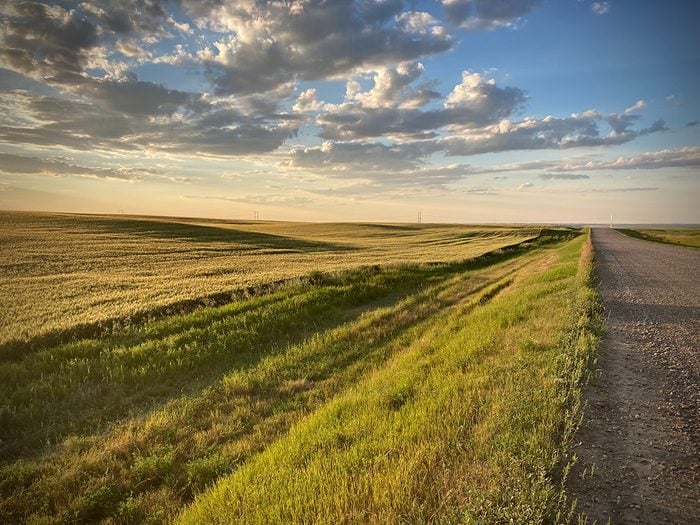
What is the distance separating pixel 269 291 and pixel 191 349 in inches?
277

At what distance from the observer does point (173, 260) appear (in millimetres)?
33000

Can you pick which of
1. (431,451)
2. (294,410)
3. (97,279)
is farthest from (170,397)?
(97,279)

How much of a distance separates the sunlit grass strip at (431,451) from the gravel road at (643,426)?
0.36m

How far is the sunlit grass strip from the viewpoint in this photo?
3965mm

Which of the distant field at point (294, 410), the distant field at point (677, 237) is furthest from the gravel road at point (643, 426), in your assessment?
the distant field at point (677, 237)

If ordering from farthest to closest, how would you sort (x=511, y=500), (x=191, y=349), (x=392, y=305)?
(x=392, y=305) < (x=191, y=349) < (x=511, y=500)

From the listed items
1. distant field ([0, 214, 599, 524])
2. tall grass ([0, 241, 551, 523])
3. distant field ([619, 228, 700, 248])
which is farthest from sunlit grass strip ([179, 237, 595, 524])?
distant field ([619, 228, 700, 248])

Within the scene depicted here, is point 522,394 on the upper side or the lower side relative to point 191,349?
upper

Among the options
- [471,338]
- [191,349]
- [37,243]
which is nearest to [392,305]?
[471,338]

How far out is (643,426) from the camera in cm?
534

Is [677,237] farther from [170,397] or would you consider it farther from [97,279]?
[170,397]

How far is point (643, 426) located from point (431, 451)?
9.55 feet

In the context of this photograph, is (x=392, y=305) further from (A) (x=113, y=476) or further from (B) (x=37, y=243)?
(B) (x=37, y=243)

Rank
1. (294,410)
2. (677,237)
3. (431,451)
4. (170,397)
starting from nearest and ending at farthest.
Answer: (431,451)
(294,410)
(170,397)
(677,237)
